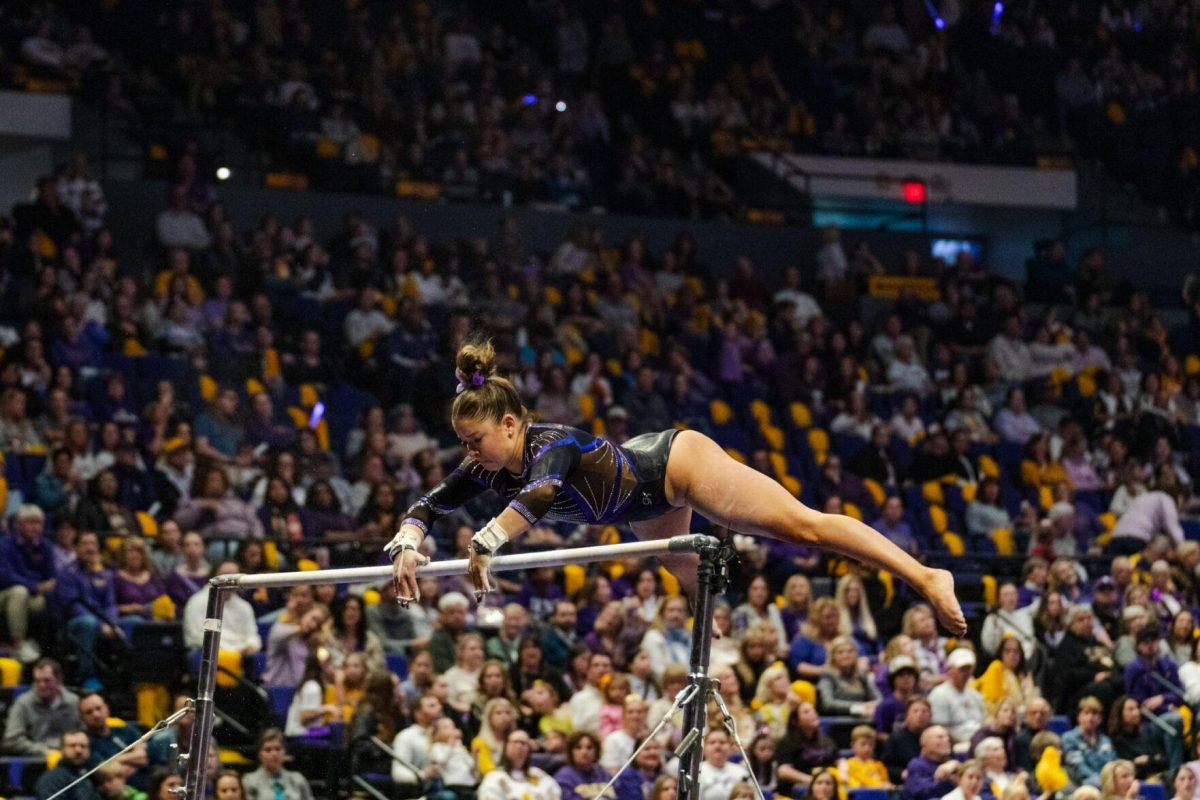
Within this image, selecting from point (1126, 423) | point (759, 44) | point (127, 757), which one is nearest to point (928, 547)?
point (1126, 423)

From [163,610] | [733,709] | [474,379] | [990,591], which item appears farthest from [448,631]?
[474,379]

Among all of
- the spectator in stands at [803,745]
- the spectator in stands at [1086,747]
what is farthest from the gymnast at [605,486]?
the spectator in stands at [1086,747]

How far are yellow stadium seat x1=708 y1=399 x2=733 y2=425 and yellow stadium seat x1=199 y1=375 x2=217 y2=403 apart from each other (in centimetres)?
423

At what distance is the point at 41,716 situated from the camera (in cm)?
935

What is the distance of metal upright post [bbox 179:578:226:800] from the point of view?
6426 millimetres

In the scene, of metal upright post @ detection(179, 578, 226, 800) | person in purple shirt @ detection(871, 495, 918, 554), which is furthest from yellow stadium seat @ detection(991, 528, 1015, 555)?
metal upright post @ detection(179, 578, 226, 800)

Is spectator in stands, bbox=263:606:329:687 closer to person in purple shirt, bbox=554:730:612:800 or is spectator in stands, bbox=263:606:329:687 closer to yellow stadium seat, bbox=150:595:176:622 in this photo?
yellow stadium seat, bbox=150:595:176:622

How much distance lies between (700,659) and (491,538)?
29.1 inches

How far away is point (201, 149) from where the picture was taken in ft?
53.0

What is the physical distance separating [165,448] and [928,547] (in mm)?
6117

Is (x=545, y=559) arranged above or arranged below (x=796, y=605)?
above

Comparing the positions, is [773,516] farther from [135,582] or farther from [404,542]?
[135,582]

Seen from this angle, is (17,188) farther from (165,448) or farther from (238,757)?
(238,757)

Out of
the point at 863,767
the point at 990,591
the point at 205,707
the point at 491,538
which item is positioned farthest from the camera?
the point at 990,591
